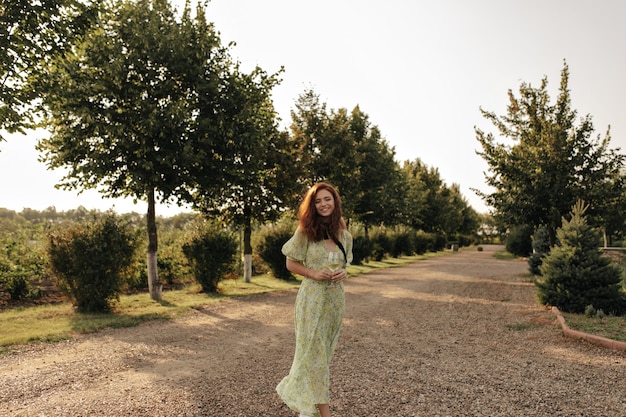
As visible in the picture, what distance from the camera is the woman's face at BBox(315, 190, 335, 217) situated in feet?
13.5

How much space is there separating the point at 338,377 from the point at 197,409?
6.31 feet

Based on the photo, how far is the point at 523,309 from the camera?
1158cm

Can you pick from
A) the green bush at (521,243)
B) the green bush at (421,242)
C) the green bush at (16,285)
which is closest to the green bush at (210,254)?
the green bush at (16,285)

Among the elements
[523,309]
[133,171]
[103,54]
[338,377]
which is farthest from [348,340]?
[103,54]

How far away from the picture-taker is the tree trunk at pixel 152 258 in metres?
13.0

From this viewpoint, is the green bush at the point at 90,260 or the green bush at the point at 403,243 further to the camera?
the green bush at the point at 403,243

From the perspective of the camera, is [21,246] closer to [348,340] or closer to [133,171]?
[133,171]

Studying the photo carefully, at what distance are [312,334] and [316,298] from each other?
1.03ft

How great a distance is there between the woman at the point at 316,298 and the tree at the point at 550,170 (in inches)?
549

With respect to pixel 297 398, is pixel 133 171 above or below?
above

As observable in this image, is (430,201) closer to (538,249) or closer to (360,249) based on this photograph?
(360,249)

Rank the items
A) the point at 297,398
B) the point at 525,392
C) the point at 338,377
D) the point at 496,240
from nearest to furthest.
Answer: the point at 297,398 < the point at 525,392 < the point at 338,377 < the point at 496,240

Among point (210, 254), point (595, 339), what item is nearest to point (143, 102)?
point (210, 254)

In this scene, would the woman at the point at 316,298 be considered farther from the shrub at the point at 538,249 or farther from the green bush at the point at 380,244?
the green bush at the point at 380,244
